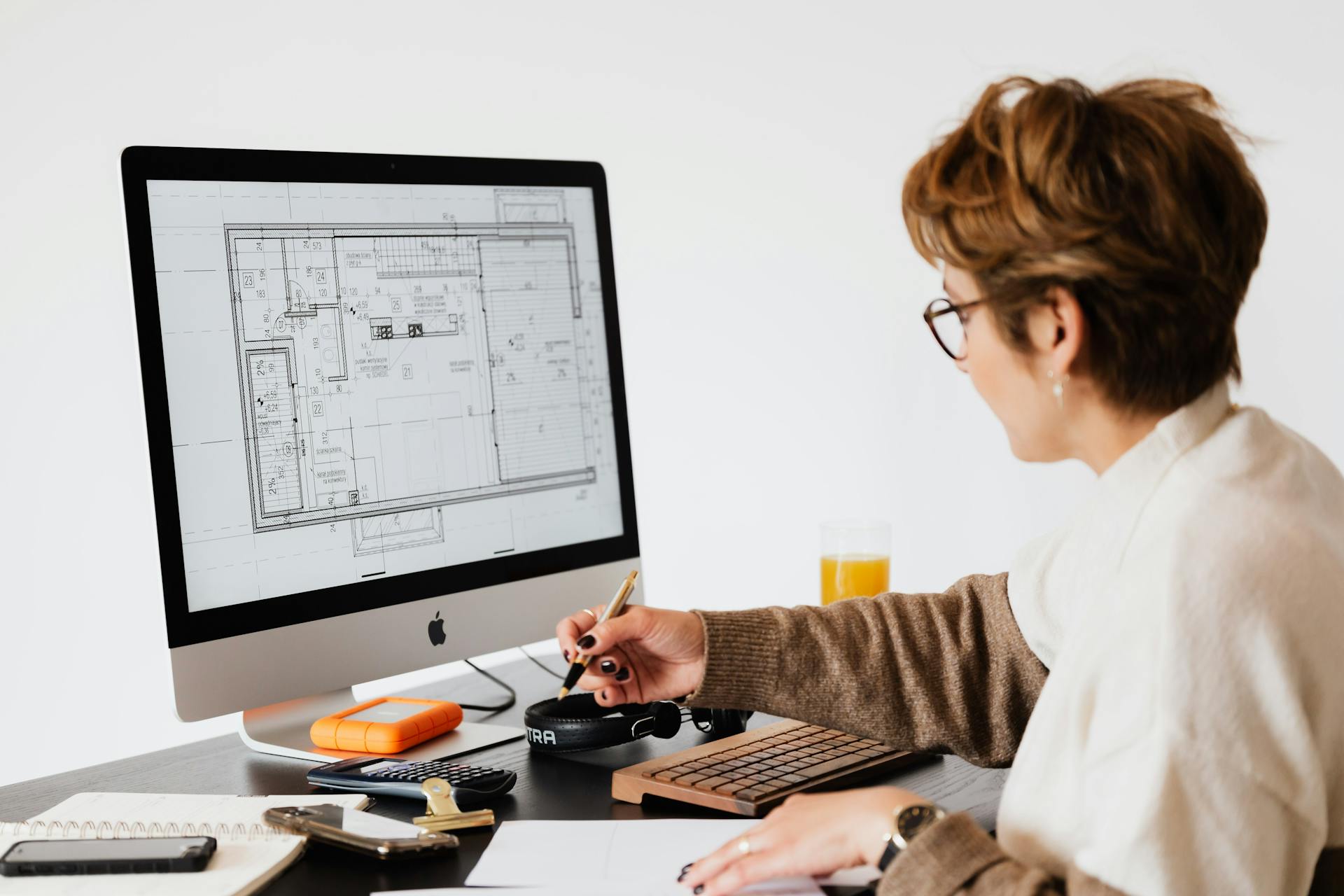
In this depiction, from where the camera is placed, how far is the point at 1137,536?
33.6 inches

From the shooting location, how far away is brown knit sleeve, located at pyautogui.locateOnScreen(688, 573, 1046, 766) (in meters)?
1.14

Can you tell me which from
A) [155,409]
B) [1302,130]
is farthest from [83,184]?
[1302,130]

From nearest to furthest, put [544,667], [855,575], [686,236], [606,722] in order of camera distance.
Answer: [606,722]
[544,667]
[855,575]
[686,236]

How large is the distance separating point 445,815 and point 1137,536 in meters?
0.58

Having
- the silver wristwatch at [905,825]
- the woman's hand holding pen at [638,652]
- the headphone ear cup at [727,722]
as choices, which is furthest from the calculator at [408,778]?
the silver wristwatch at [905,825]

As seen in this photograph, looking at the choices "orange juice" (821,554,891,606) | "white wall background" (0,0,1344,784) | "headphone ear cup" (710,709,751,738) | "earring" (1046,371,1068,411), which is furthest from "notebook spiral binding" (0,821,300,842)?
"white wall background" (0,0,1344,784)

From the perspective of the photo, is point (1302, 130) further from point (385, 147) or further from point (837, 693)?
point (385, 147)

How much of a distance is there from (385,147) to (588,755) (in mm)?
1726

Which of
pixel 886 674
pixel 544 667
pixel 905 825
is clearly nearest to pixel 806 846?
pixel 905 825

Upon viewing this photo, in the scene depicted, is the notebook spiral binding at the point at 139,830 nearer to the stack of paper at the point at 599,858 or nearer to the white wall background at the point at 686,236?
the stack of paper at the point at 599,858

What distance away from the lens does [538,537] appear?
55.5 inches

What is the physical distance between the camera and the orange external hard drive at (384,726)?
4.03 feet

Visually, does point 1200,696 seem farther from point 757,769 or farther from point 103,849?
point 103,849

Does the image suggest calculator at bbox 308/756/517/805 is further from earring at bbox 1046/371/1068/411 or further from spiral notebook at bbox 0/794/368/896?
earring at bbox 1046/371/1068/411
